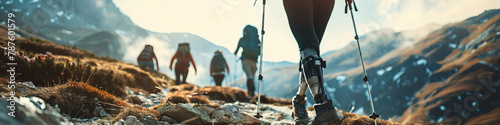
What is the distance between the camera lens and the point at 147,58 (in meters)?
19.1

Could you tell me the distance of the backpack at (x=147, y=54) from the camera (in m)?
19.0

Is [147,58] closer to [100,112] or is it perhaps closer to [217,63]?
[217,63]

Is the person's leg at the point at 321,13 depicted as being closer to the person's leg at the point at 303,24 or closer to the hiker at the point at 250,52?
the person's leg at the point at 303,24

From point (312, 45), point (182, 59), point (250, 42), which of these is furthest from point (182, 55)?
point (312, 45)

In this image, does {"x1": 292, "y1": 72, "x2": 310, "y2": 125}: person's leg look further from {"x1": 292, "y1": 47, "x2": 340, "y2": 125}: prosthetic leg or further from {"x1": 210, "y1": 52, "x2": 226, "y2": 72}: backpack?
{"x1": 210, "y1": 52, "x2": 226, "y2": 72}: backpack

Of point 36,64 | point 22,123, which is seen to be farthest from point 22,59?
point 22,123

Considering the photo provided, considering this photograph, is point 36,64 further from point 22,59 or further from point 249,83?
point 249,83

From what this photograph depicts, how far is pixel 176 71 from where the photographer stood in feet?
54.9

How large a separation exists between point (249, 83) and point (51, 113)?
10689 mm

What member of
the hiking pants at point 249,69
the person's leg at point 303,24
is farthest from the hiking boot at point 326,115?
the hiking pants at point 249,69

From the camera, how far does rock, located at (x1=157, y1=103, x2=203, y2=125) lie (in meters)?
3.03

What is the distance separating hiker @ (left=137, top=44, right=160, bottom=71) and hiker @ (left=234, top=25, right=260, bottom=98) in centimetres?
918

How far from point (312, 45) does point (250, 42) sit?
981 cm

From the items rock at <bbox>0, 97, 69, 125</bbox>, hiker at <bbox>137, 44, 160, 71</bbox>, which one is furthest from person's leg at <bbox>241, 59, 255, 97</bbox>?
rock at <bbox>0, 97, 69, 125</bbox>
